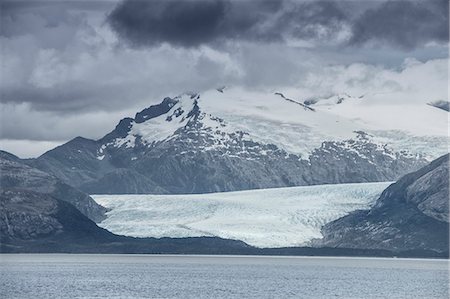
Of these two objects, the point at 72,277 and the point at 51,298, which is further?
the point at 72,277

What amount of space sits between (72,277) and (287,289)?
125 feet

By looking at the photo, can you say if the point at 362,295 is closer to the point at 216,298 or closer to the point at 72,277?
the point at 216,298

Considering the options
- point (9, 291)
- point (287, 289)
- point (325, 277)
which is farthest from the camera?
point (325, 277)

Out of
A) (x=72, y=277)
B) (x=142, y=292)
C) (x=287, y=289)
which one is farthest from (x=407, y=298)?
(x=72, y=277)

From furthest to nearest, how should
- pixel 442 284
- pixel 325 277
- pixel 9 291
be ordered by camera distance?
pixel 325 277
pixel 442 284
pixel 9 291

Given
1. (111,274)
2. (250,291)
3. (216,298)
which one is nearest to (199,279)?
(111,274)

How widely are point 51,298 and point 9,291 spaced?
1096cm

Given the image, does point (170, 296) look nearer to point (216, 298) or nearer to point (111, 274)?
point (216, 298)

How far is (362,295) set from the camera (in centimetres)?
13800

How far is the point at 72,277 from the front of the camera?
171875 mm

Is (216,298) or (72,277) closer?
(216,298)

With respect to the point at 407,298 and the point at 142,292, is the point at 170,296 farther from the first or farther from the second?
the point at 407,298

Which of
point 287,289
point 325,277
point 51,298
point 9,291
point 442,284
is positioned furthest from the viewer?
point 325,277

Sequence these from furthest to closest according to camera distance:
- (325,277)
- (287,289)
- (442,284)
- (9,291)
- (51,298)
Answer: (325,277) < (442,284) < (287,289) < (9,291) < (51,298)
